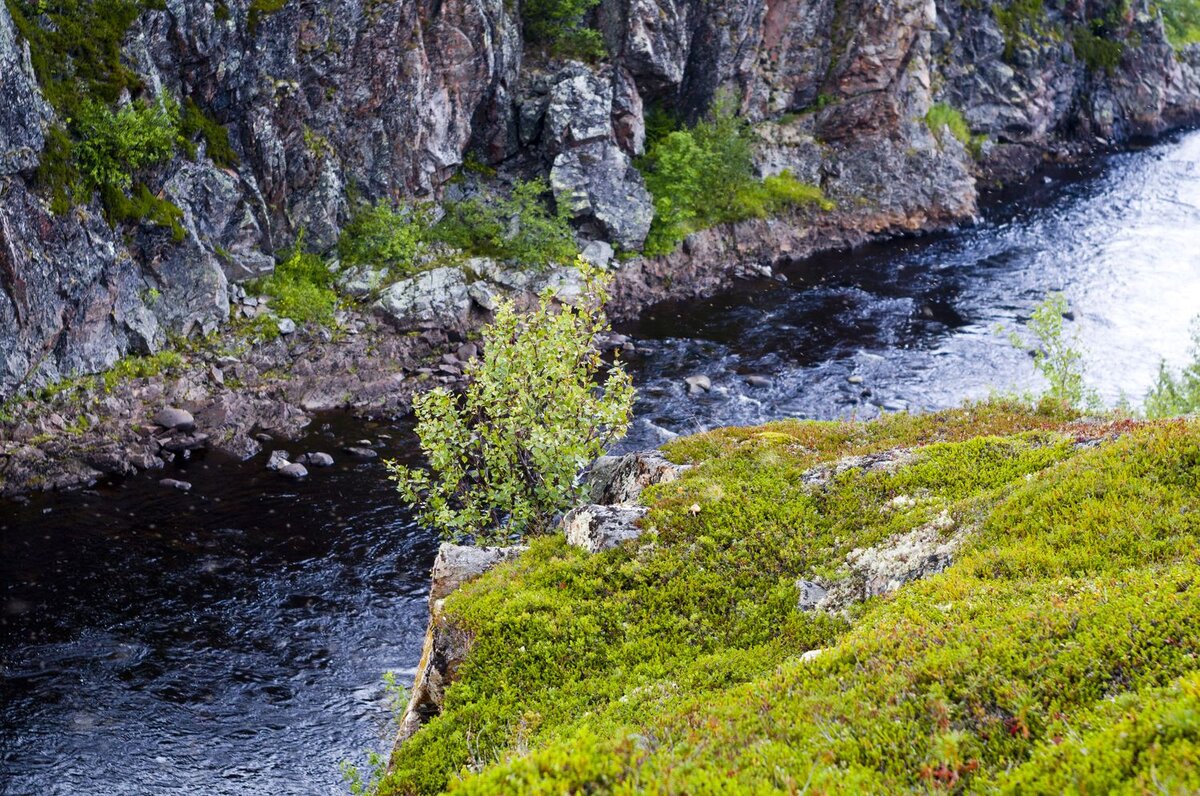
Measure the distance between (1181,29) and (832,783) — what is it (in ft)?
474

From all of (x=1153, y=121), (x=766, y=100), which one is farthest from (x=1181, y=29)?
(x=766, y=100)

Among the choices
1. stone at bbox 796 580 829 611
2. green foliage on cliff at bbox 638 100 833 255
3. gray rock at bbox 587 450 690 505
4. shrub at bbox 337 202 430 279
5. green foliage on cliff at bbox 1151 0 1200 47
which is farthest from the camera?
green foliage on cliff at bbox 1151 0 1200 47

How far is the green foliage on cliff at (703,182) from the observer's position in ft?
204

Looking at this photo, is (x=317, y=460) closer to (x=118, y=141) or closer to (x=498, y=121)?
(x=118, y=141)

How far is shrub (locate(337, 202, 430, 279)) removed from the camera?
51281 millimetres

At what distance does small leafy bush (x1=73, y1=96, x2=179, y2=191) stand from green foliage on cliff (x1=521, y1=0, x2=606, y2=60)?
29.1m

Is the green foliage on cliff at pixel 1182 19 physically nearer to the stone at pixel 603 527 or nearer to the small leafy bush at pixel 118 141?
the small leafy bush at pixel 118 141

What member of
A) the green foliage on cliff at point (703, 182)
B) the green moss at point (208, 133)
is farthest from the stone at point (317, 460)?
the green foliage on cliff at point (703, 182)

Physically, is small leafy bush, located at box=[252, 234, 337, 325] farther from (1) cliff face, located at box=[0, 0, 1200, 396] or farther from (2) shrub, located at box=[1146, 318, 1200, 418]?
(2) shrub, located at box=[1146, 318, 1200, 418]

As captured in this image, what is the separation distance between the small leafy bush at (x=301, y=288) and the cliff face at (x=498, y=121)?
1.00 m

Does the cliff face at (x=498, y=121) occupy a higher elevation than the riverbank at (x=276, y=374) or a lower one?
higher

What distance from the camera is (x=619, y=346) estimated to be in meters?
51.6

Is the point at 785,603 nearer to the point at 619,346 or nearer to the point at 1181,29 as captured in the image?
the point at 619,346

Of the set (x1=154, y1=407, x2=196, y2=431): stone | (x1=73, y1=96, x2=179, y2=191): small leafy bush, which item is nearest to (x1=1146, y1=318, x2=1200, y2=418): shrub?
(x1=154, y1=407, x2=196, y2=431): stone
